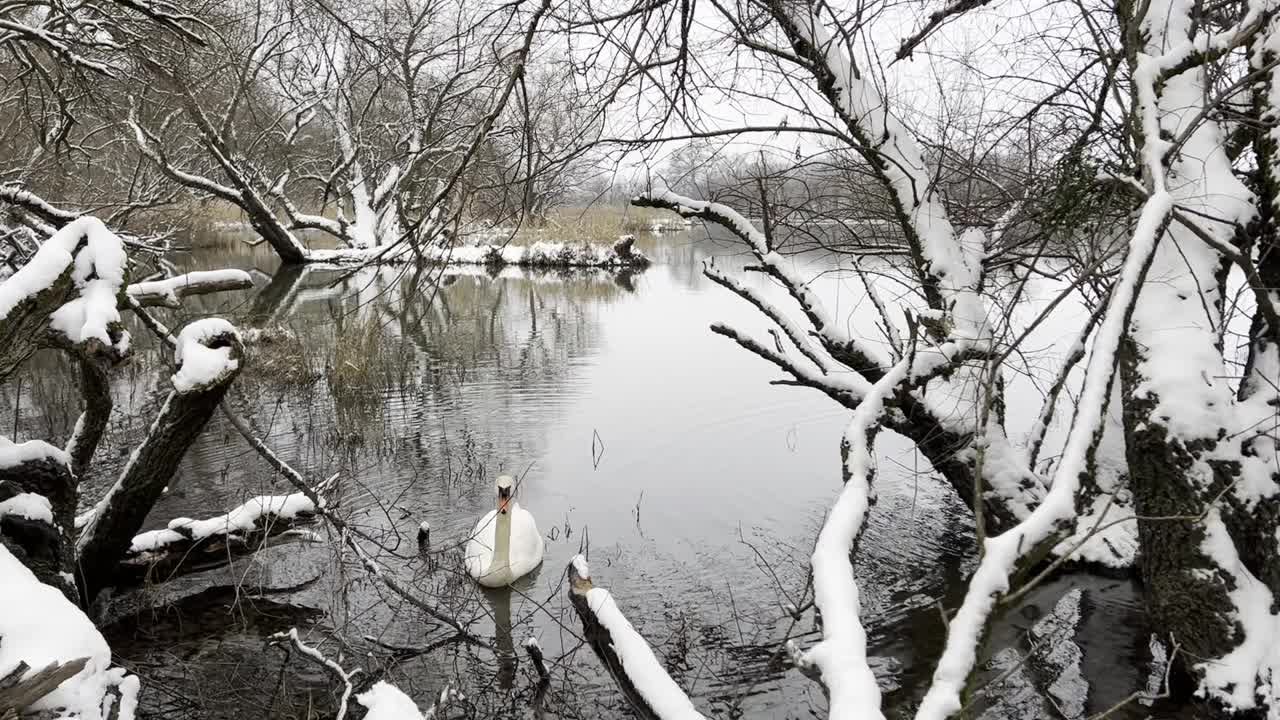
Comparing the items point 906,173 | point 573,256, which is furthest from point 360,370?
point 573,256

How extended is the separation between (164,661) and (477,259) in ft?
84.6

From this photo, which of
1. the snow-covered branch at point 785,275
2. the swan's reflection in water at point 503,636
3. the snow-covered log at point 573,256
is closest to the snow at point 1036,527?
the snow-covered branch at point 785,275

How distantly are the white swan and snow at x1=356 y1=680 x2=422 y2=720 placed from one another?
3122 millimetres

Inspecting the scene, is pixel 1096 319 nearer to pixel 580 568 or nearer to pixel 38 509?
pixel 580 568

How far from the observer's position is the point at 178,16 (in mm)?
5281

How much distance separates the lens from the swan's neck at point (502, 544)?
6.10 metres

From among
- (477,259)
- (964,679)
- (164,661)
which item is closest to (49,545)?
(164,661)

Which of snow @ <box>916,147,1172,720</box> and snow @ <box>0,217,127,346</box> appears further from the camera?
snow @ <box>0,217,127,346</box>

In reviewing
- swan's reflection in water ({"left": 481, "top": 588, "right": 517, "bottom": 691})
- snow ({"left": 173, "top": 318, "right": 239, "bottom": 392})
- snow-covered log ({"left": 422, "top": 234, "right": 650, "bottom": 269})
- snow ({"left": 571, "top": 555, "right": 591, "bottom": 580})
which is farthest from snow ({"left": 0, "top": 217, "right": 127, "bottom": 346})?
snow-covered log ({"left": 422, "top": 234, "right": 650, "bottom": 269})

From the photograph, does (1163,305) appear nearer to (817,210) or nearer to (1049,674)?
(1049,674)

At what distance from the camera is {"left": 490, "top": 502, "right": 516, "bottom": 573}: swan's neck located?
6102 mm

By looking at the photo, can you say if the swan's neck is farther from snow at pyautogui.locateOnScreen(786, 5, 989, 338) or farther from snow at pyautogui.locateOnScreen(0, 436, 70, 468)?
snow at pyautogui.locateOnScreen(786, 5, 989, 338)

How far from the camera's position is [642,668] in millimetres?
2777

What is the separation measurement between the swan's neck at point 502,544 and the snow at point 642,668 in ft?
9.77
